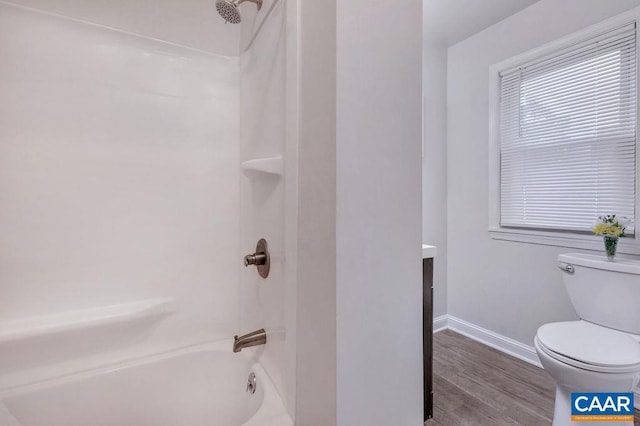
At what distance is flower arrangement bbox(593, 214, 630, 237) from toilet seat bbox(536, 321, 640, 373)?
1.70 ft

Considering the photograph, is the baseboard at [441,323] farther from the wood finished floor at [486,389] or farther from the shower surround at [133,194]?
the shower surround at [133,194]

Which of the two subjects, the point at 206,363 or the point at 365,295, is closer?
the point at 365,295

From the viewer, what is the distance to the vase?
5.35 ft

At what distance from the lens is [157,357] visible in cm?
125

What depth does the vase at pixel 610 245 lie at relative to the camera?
5.35ft

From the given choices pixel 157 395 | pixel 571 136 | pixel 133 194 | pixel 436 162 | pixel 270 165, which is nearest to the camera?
pixel 270 165

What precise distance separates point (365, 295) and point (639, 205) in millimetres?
1983

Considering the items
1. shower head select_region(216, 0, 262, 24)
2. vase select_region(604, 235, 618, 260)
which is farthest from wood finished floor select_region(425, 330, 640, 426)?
shower head select_region(216, 0, 262, 24)

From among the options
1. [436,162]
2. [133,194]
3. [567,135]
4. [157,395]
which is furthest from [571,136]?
[157,395]

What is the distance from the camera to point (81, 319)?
3.84ft

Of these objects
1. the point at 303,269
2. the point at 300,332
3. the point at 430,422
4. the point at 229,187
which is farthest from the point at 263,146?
the point at 430,422

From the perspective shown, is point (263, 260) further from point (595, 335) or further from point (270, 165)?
point (595, 335)

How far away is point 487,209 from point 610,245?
2.68 feet

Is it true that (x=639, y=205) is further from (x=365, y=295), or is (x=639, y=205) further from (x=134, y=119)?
(x=134, y=119)
